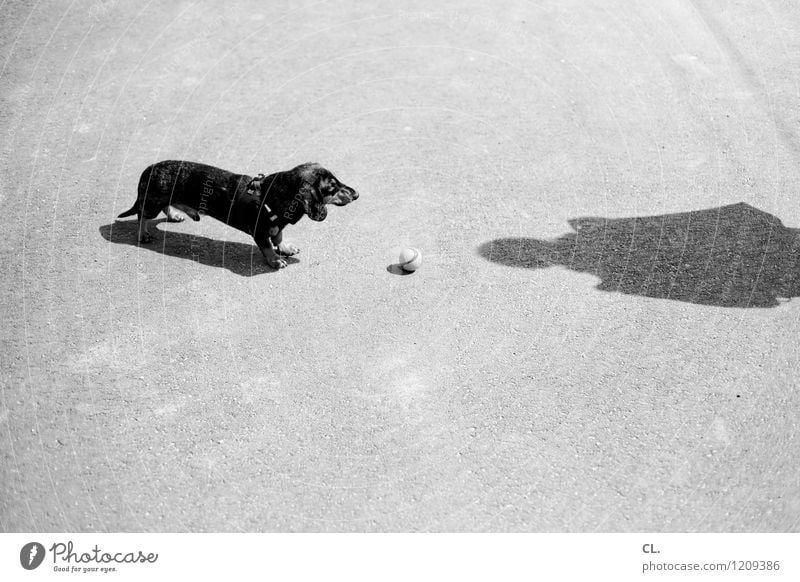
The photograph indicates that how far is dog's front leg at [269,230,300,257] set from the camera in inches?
348

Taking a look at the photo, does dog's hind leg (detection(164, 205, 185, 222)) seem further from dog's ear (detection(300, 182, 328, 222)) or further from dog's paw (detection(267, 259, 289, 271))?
dog's ear (detection(300, 182, 328, 222))

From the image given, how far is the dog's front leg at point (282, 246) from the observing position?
29.0 feet

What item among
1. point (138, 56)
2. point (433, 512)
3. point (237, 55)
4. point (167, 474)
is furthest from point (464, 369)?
point (138, 56)

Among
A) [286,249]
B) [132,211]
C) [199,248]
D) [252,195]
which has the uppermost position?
[252,195]

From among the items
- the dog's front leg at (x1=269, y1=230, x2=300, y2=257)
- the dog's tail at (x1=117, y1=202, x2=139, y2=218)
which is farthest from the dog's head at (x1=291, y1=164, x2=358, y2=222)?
the dog's tail at (x1=117, y1=202, x2=139, y2=218)

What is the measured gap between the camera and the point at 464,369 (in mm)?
7836

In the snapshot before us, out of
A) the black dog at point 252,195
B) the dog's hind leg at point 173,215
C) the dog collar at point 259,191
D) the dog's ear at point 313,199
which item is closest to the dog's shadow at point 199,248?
the dog's hind leg at point 173,215

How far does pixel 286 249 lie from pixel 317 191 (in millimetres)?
968

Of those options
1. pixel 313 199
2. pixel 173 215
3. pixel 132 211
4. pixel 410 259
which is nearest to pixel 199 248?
pixel 173 215

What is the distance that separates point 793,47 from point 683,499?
331 inches

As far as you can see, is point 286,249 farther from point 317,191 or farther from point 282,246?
point 317,191

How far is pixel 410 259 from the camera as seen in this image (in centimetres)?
870

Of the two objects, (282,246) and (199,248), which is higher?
(282,246)

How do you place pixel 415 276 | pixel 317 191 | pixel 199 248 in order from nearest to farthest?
pixel 317 191 → pixel 415 276 → pixel 199 248
